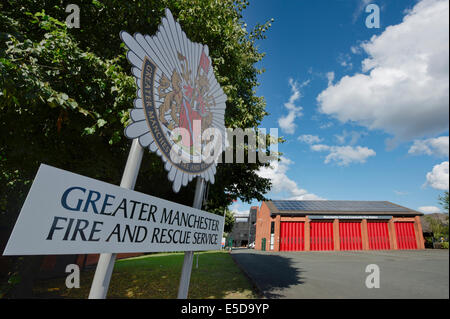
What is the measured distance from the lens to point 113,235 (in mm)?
1959

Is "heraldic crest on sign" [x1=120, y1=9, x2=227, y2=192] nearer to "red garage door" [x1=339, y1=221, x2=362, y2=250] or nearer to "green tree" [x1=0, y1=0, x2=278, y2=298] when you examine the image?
"green tree" [x1=0, y1=0, x2=278, y2=298]

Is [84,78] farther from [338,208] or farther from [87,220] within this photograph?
[338,208]

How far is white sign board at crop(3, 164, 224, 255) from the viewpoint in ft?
4.79

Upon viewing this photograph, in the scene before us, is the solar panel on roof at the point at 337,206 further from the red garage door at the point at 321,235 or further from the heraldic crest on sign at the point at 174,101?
the heraldic crest on sign at the point at 174,101

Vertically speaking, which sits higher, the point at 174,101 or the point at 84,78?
the point at 84,78

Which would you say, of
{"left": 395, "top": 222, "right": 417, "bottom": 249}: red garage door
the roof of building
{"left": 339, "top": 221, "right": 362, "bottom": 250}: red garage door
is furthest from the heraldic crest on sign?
{"left": 395, "top": 222, "right": 417, "bottom": 249}: red garage door

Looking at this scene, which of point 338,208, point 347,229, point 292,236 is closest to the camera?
point 347,229

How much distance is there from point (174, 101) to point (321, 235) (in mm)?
25301

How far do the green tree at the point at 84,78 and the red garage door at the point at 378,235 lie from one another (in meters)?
23.9

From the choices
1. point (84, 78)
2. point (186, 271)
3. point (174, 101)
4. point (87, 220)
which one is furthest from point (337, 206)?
point (87, 220)

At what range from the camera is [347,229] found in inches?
922

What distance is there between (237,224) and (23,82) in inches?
2707
